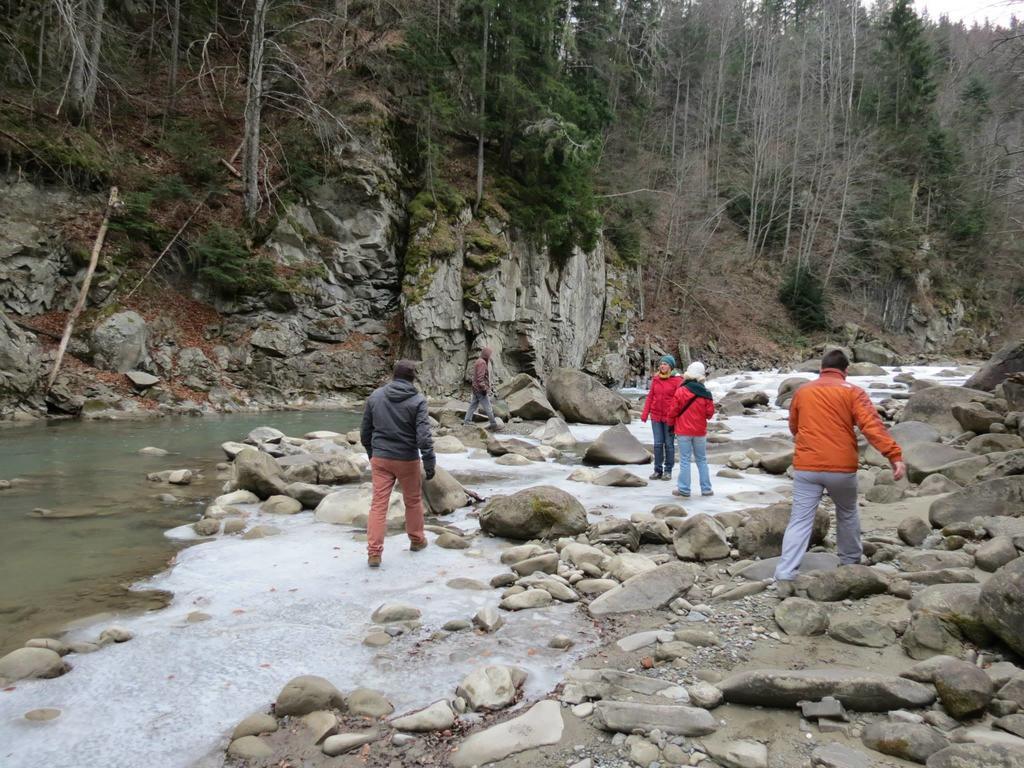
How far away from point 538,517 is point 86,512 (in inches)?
217

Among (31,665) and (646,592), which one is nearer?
(31,665)

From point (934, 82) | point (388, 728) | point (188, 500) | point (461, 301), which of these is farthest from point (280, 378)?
point (934, 82)

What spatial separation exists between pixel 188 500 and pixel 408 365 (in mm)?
4360

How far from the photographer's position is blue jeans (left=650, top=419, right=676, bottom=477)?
32.9ft

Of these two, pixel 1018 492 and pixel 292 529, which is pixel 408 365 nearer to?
pixel 292 529

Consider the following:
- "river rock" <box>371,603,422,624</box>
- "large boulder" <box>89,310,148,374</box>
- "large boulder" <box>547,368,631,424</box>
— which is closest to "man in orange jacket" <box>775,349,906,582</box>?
"river rock" <box>371,603,422,624</box>

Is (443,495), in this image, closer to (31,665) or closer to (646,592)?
(646,592)

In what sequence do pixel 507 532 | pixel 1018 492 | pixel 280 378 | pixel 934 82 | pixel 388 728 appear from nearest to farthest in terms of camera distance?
pixel 388 728
pixel 1018 492
pixel 507 532
pixel 280 378
pixel 934 82

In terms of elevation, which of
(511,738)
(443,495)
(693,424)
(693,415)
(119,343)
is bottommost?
(443,495)

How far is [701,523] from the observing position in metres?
6.24

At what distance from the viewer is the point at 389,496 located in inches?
247

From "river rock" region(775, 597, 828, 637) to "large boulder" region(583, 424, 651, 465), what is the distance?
7244 millimetres

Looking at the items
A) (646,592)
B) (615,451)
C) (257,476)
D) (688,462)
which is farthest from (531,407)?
(646,592)

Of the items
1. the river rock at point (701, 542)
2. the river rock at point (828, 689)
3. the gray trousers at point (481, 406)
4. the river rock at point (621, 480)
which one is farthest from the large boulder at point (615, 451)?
the river rock at point (828, 689)
